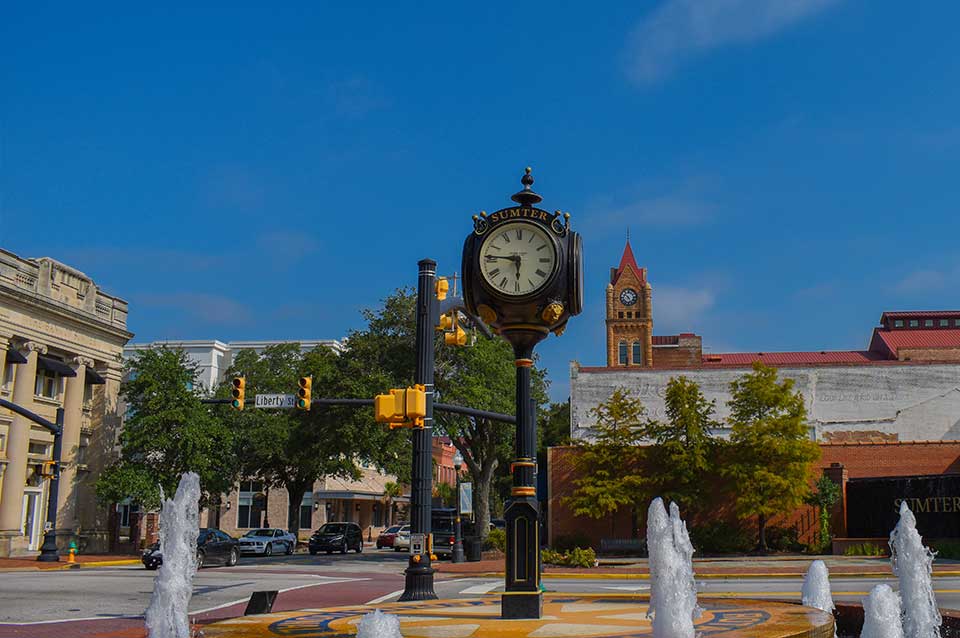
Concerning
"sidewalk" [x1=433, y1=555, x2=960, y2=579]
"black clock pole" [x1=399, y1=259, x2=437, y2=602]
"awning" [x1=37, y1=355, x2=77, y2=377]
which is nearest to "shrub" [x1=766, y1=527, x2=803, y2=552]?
"sidewalk" [x1=433, y1=555, x2=960, y2=579]

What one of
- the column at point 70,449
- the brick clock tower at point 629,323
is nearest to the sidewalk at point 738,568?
the column at point 70,449

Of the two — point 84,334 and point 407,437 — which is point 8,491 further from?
point 407,437

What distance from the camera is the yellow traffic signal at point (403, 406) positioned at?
17766 millimetres

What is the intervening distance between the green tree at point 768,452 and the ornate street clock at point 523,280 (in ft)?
89.2

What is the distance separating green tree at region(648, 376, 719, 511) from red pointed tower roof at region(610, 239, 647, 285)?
84.2 m

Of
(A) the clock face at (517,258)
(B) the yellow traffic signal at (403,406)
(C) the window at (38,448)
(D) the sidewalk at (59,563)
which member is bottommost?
(D) the sidewalk at (59,563)

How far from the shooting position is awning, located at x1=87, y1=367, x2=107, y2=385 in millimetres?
47594

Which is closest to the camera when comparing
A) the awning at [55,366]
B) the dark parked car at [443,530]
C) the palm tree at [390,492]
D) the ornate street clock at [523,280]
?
the ornate street clock at [523,280]

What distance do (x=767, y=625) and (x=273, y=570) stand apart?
2736 centimetres

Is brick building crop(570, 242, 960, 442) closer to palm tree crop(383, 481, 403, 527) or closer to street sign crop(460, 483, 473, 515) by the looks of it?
street sign crop(460, 483, 473, 515)

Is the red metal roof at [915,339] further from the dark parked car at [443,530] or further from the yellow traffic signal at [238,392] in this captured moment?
the yellow traffic signal at [238,392]

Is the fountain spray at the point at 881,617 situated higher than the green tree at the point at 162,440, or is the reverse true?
the green tree at the point at 162,440

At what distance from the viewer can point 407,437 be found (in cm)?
4388

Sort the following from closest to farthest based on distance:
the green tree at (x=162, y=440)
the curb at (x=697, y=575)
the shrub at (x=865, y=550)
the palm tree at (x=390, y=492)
Answer: 1. the curb at (x=697, y=575)
2. the shrub at (x=865, y=550)
3. the green tree at (x=162, y=440)
4. the palm tree at (x=390, y=492)
